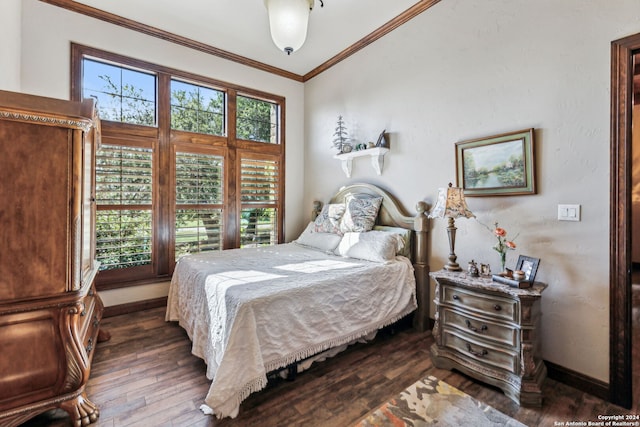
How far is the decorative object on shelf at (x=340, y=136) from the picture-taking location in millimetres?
3727

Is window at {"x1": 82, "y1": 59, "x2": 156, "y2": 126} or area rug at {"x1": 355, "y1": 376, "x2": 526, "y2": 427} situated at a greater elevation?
window at {"x1": 82, "y1": 59, "x2": 156, "y2": 126}

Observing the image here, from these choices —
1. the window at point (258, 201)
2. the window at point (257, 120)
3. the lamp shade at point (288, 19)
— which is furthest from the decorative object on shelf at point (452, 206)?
the window at point (257, 120)

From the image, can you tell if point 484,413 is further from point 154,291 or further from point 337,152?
point 154,291

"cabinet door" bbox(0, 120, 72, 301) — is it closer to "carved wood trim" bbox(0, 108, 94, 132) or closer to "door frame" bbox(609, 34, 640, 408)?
"carved wood trim" bbox(0, 108, 94, 132)

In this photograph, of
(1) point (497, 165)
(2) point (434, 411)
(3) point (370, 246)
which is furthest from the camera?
(3) point (370, 246)

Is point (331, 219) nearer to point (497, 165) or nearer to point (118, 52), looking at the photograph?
point (497, 165)

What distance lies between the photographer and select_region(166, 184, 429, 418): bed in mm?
1673

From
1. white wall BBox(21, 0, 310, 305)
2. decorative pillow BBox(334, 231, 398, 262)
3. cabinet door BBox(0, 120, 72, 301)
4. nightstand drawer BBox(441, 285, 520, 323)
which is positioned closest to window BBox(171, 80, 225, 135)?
white wall BBox(21, 0, 310, 305)

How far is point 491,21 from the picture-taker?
2.34 meters

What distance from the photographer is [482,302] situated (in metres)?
1.95

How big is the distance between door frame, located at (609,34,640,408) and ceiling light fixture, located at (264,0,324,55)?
1.99 meters

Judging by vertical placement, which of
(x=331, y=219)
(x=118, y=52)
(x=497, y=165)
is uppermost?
(x=118, y=52)

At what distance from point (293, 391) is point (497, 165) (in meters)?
2.28

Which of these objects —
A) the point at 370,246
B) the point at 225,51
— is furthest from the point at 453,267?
the point at 225,51
